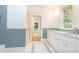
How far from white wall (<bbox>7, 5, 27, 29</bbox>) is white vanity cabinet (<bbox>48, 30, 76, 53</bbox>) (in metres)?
0.46

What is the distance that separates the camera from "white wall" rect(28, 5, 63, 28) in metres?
1.67

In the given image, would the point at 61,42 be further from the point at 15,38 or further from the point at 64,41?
the point at 15,38

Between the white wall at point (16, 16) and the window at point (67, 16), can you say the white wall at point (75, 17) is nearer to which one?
the window at point (67, 16)

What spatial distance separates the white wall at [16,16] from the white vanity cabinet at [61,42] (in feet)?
1.52

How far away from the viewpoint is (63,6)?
5.41 ft

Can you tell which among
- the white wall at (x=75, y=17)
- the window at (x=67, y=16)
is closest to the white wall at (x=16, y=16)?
the window at (x=67, y=16)

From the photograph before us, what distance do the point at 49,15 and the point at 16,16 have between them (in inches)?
19.7

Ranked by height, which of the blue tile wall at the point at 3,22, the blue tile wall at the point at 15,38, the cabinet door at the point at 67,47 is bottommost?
the cabinet door at the point at 67,47

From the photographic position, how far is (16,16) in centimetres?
168

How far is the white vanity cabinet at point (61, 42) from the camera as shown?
5.12 feet

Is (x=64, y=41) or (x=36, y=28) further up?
(x=36, y=28)

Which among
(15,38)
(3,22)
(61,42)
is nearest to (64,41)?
(61,42)

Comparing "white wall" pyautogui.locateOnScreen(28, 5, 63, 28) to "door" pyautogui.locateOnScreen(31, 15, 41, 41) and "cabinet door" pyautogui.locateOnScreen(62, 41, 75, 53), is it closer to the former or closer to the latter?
"door" pyautogui.locateOnScreen(31, 15, 41, 41)
